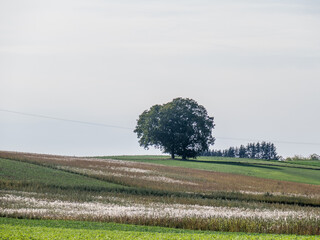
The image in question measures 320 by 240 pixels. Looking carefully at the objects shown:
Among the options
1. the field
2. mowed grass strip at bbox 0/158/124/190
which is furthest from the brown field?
mowed grass strip at bbox 0/158/124/190

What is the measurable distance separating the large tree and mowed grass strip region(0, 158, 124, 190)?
5321cm

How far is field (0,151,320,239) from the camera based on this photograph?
1142 inches

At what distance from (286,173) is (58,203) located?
60782 mm

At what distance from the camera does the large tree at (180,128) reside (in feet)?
365

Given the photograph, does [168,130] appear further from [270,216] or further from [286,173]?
[270,216]

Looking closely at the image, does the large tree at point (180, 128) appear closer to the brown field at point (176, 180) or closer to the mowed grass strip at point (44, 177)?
the brown field at point (176, 180)

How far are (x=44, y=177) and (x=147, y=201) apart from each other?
1461 cm

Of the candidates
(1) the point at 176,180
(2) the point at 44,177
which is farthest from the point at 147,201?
(1) the point at 176,180

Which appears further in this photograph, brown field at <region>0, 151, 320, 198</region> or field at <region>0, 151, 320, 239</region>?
brown field at <region>0, 151, 320, 198</region>

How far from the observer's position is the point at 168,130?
112 meters

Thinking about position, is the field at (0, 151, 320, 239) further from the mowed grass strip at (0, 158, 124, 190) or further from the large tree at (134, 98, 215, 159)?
the large tree at (134, 98, 215, 159)

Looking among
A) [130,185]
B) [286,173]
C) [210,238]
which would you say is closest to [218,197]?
[130,185]

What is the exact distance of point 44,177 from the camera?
5166 centimetres

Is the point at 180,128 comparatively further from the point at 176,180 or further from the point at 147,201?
the point at 147,201
